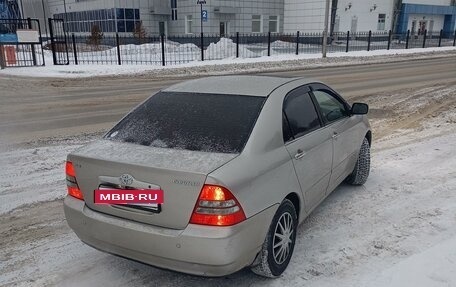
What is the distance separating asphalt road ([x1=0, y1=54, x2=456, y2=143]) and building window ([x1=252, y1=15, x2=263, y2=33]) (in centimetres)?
3649

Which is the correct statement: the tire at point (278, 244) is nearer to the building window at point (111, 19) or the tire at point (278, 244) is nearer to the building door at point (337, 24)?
the building door at point (337, 24)

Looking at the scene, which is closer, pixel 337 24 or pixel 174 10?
pixel 337 24

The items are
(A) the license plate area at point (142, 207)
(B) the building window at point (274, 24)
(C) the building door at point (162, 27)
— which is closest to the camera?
(A) the license plate area at point (142, 207)

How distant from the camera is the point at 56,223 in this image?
4.37 meters

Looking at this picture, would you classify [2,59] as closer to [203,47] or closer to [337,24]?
[203,47]

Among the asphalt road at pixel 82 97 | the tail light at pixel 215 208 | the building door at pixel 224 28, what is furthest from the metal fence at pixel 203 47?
the tail light at pixel 215 208

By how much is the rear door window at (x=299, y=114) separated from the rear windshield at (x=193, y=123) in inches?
11.4

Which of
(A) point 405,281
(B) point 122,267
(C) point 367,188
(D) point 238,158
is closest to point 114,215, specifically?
(B) point 122,267

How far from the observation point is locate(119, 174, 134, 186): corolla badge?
2.96 meters

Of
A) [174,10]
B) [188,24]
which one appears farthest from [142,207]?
[174,10]

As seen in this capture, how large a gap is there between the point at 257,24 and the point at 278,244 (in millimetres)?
52577

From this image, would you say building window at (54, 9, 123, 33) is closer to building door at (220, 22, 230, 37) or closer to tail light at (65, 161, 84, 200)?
building door at (220, 22, 230, 37)

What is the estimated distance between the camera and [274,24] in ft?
180

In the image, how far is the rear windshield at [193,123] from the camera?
128 inches
